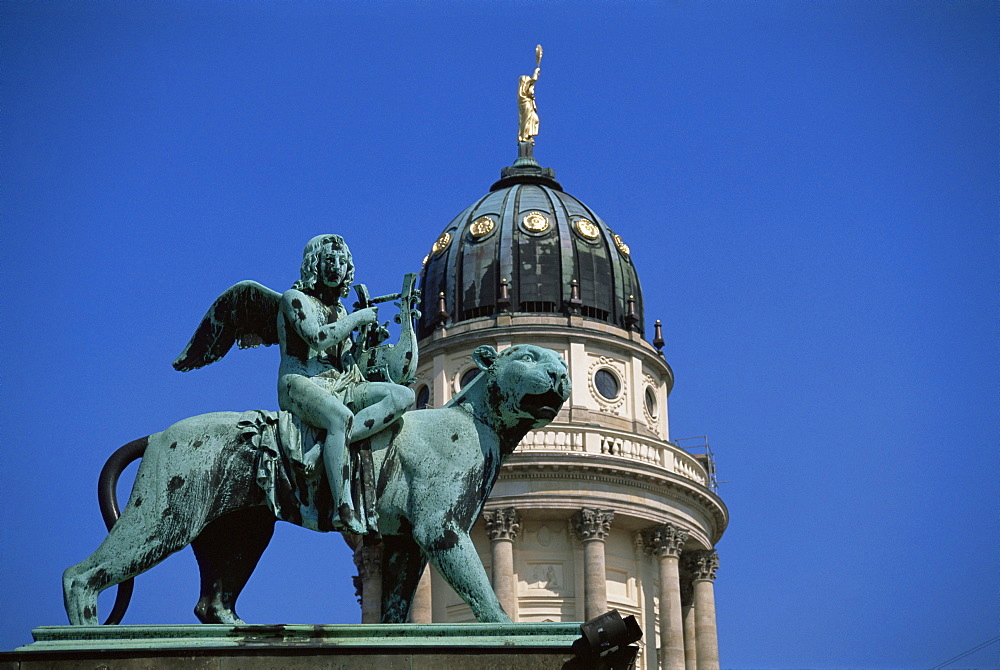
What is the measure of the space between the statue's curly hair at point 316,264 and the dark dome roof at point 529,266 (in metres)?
53.1

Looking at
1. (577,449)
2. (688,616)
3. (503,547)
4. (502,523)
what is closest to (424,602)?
(503,547)

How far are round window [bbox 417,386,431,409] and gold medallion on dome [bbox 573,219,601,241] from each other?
→ 9.00m

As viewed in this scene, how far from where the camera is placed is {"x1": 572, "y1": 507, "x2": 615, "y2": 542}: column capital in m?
62.2

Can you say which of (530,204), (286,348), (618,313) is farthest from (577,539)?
(286,348)

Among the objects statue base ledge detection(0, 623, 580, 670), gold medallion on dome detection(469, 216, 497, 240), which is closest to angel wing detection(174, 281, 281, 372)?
statue base ledge detection(0, 623, 580, 670)

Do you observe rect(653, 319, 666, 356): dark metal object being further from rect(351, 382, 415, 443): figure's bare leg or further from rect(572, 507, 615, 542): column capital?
rect(351, 382, 415, 443): figure's bare leg

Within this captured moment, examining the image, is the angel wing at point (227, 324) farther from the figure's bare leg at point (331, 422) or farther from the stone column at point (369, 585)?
the stone column at point (369, 585)

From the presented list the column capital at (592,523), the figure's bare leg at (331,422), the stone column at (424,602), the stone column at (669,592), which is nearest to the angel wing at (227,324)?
the figure's bare leg at (331,422)

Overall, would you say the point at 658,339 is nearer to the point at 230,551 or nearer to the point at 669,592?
the point at 669,592

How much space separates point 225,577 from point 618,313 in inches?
2222

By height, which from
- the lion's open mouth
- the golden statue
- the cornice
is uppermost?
the golden statue

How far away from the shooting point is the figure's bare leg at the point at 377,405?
12211 millimetres

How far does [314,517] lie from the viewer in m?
12.2

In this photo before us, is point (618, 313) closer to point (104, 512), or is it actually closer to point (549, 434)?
point (549, 434)
